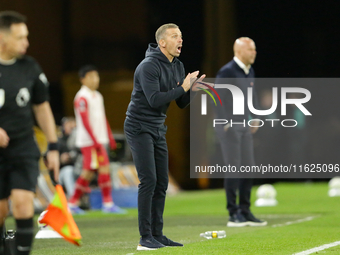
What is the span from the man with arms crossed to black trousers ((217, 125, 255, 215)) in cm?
402

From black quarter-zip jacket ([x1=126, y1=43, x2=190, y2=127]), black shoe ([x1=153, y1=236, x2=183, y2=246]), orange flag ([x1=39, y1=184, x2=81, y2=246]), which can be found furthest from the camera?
black shoe ([x1=153, y1=236, x2=183, y2=246])

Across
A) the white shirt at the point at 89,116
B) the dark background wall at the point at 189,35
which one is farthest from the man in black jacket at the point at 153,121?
the dark background wall at the point at 189,35

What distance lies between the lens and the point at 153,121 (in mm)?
5812

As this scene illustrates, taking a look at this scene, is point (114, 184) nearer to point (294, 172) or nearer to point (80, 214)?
point (80, 214)

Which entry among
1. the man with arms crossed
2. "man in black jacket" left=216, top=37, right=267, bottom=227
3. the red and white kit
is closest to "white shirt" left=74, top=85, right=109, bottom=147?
the red and white kit

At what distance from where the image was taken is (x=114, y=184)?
1353cm

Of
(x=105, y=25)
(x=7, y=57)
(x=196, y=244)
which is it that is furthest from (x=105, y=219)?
(x=105, y=25)

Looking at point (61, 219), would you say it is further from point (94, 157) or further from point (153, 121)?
point (94, 157)

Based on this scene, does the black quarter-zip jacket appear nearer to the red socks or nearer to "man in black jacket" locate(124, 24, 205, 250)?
"man in black jacket" locate(124, 24, 205, 250)

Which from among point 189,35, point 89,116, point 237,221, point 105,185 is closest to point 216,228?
point 237,221

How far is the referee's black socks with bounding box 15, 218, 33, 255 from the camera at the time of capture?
14.0ft

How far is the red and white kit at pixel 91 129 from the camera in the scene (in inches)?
413

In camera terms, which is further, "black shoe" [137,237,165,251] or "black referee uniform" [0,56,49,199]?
"black shoe" [137,237,165,251]

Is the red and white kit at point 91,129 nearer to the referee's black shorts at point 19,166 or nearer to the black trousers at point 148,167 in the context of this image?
the black trousers at point 148,167
